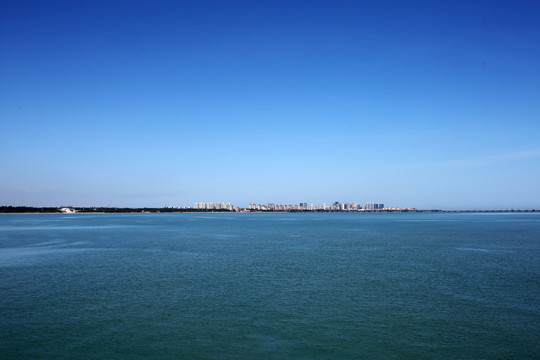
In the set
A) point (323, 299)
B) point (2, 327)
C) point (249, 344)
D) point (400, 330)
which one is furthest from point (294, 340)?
point (2, 327)

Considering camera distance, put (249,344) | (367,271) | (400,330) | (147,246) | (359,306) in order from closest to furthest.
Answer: (249,344) < (400,330) < (359,306) < (367,271) < (147,246)

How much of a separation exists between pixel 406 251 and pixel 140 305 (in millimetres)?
30578

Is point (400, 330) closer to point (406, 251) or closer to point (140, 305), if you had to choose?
point (140, 305)

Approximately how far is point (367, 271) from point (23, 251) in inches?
1449

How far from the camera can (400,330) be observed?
54.2 feet

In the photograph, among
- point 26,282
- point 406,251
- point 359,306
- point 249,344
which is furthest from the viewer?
point 406,251

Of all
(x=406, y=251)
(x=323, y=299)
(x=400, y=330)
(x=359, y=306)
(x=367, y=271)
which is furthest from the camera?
(x=406, y=251)

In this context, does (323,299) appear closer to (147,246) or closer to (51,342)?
(51,342)

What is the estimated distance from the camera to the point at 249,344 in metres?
15.0

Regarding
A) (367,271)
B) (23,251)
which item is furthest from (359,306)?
(23,251)

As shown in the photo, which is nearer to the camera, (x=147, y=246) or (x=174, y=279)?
(x=174, y=279)

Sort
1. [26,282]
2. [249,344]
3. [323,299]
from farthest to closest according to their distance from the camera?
1. [26,282]
2. [323,299]
3. [249,344]

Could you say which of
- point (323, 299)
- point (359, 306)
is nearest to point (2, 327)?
point (323, 299)

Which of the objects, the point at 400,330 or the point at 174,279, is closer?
the point at 400,330
